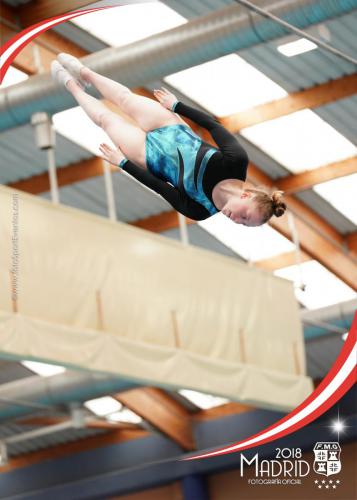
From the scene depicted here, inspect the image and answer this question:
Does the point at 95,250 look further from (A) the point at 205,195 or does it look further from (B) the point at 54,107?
(A) the point at 205,195

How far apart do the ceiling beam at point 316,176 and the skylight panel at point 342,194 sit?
24 centimetres

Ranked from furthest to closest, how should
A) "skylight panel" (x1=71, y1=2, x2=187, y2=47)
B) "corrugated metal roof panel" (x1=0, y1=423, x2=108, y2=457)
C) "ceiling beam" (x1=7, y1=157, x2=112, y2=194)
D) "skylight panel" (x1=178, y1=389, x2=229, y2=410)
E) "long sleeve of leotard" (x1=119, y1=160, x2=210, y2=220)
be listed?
"corrugated metal roof panel" (x1=0, y1=423, x2=108, y2=457) < "skylight panel" (x1=178, y1=389, x2=229, y2=410) < "ceiling beam" (x1=7, y1=157, x2=112, y2=194) < "skylight panel" (x1=71, y1=2, x2=187, y2=47) < "long sleeve of leotard" (x1=119, y1=160, x2=210, y2=220)

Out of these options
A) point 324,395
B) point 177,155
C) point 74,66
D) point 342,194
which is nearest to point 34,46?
point 342,194

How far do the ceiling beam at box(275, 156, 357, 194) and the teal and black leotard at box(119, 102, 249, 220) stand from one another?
8.15 m

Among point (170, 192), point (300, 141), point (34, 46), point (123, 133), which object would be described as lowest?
point (170, 192)

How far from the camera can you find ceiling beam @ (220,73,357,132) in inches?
621

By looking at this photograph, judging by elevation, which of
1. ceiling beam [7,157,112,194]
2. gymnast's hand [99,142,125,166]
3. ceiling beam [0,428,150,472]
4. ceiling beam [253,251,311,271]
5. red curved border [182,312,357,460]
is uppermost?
ceiling beam [7,157,112,194]

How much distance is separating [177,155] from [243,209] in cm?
62

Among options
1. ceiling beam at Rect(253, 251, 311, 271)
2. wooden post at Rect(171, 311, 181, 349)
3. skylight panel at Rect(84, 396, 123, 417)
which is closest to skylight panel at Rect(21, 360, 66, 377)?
skylight panel at Rect(84, 396, 123, 417)

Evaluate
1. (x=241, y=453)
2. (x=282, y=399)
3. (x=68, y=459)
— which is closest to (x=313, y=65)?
(x=282, y=399)

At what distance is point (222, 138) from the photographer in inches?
259

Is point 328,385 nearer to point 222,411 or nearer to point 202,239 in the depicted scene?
point 202,239

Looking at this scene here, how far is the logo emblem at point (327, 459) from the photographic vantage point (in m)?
21.7

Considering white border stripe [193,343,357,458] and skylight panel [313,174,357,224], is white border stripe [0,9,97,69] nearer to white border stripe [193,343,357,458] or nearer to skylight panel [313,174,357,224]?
white border stripe [193,343,357,458]
